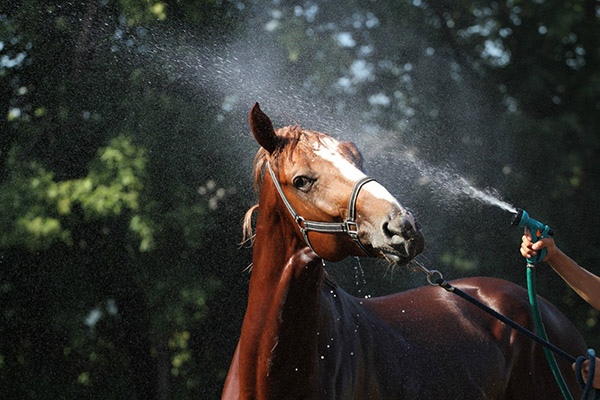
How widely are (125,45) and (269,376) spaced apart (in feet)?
20.8

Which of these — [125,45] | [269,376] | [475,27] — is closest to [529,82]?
[475,27]

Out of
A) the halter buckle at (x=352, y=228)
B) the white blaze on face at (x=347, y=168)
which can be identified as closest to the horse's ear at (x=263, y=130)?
the white blaze on face at (x=347, y=168)

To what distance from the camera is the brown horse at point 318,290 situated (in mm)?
2357

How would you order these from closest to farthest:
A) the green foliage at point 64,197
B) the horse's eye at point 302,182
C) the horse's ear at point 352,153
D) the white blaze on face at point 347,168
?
the white blaze on face at point 347,168 → the horse's eye at point 302,182 → the horse's ear at point 352,153 → the green foliage at point 64,197

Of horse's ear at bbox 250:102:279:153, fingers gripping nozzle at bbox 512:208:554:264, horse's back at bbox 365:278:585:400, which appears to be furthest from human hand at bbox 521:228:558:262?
horse's ear at bbox 250:102:279:153

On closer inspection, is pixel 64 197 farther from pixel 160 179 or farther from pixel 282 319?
pixel 282 319

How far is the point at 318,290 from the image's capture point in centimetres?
263

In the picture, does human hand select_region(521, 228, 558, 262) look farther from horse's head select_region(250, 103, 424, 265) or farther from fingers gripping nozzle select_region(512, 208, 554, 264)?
horse's head select_region(250, 103, 424, 265)

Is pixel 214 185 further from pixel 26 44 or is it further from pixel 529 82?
pixel 529 82

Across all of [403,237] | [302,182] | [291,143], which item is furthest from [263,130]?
[403,237]

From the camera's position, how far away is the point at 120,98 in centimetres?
750

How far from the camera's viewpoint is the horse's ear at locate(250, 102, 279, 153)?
262 centimetres

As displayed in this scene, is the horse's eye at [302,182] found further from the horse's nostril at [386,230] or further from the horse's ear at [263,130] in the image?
the horse's nostril at [386,230]

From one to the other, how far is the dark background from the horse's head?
10.9 feet
